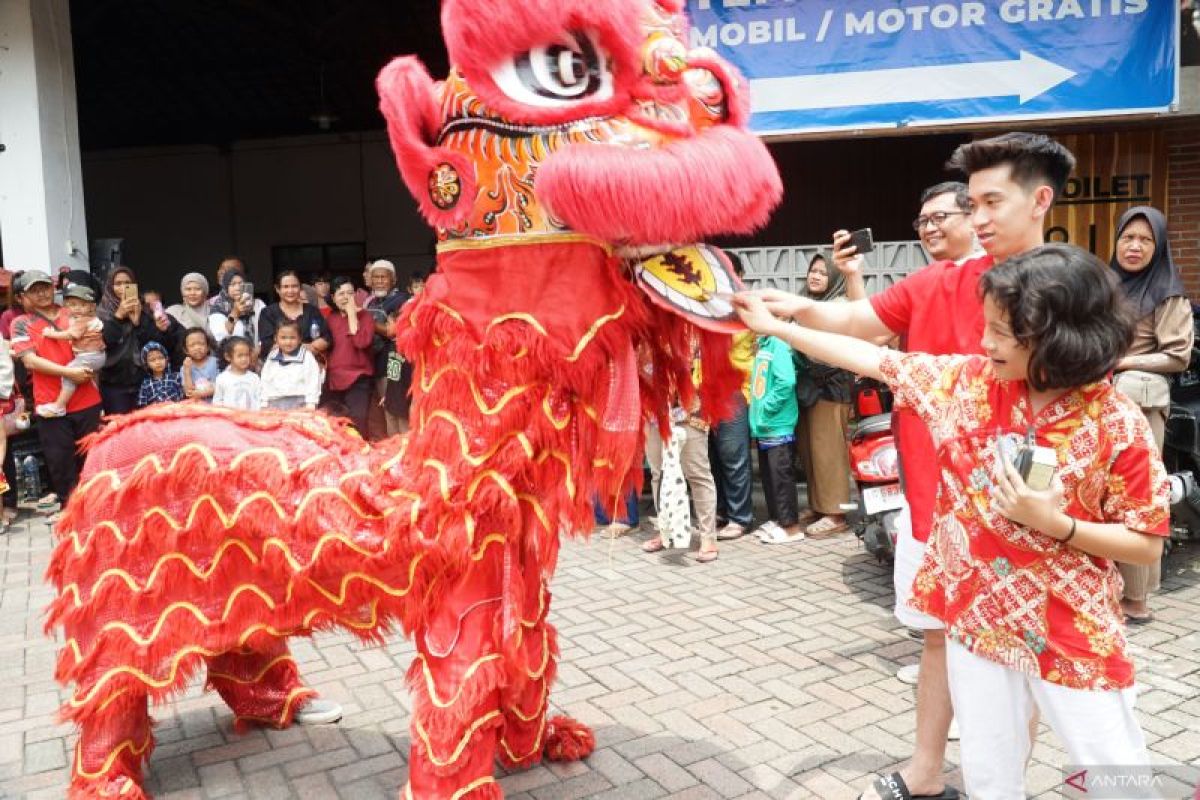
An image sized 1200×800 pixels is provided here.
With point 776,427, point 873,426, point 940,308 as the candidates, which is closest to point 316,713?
point 940,308

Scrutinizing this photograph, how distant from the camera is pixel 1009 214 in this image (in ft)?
7.34

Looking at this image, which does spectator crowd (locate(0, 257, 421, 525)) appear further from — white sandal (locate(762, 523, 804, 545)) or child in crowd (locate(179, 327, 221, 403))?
white sandal (locate(762, 523, 804, 545))

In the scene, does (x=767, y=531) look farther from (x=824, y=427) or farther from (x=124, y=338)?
(x=124, y=338)

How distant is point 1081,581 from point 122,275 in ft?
23.4

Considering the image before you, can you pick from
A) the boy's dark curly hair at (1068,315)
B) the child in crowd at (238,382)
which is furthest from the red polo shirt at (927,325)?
the child in crowd at (238,382)

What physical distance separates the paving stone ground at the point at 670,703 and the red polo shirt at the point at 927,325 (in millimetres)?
933

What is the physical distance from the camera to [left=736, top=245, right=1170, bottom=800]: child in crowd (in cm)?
175

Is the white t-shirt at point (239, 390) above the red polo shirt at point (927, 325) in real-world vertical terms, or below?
below

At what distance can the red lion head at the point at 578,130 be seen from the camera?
6.74 ft

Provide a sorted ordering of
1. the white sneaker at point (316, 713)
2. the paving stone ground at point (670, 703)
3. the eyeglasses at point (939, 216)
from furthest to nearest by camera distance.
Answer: the white sneaker at point (316, 713) < the eyeglasses at point (939, 216) < the paving stone ground at point (670, 703)

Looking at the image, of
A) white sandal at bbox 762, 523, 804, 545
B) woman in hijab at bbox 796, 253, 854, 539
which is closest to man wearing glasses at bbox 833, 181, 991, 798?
woman in hijab at bbox 796, 253, 854, 539

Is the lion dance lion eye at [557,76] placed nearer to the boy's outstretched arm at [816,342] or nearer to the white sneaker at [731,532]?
the boy's outstretched arm at [816,342]

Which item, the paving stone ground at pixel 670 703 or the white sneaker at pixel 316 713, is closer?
the paving stone ground at pixel 670 703

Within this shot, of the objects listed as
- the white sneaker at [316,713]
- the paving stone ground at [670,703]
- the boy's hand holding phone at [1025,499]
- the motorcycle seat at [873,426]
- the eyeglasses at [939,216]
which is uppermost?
the eyeglasses at [939,216]
